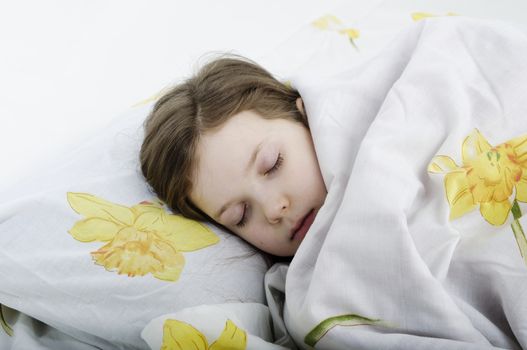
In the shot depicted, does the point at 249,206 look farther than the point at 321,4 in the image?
No

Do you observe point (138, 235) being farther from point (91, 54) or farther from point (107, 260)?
point (91, 54)

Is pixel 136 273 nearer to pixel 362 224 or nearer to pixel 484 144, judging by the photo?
pixel 362 224

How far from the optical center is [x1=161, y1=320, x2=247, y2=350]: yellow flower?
0.69 metres

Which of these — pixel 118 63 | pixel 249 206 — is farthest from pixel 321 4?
pixel 249 206

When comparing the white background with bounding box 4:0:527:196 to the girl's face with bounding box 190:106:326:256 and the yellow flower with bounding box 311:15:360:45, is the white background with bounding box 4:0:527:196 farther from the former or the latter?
the girl's face with bounding box 190:106:326:256

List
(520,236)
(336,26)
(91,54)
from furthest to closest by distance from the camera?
(336,26)
(91,54)
(520,236)

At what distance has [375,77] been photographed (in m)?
0.90

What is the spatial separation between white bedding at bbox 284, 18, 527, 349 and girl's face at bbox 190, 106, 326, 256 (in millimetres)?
51

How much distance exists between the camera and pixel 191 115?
3.07ft

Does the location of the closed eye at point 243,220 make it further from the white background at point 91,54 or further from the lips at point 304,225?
the white background at point 91,54

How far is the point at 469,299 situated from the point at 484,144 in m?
0.23

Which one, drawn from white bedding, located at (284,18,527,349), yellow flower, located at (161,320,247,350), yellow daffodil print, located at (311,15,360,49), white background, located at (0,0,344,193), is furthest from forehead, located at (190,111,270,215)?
yellow daffodil print, located at (311,15,360,49)

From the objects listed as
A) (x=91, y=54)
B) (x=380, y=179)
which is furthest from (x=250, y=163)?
(x=91, y=54)

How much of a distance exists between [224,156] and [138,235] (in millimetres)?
185
